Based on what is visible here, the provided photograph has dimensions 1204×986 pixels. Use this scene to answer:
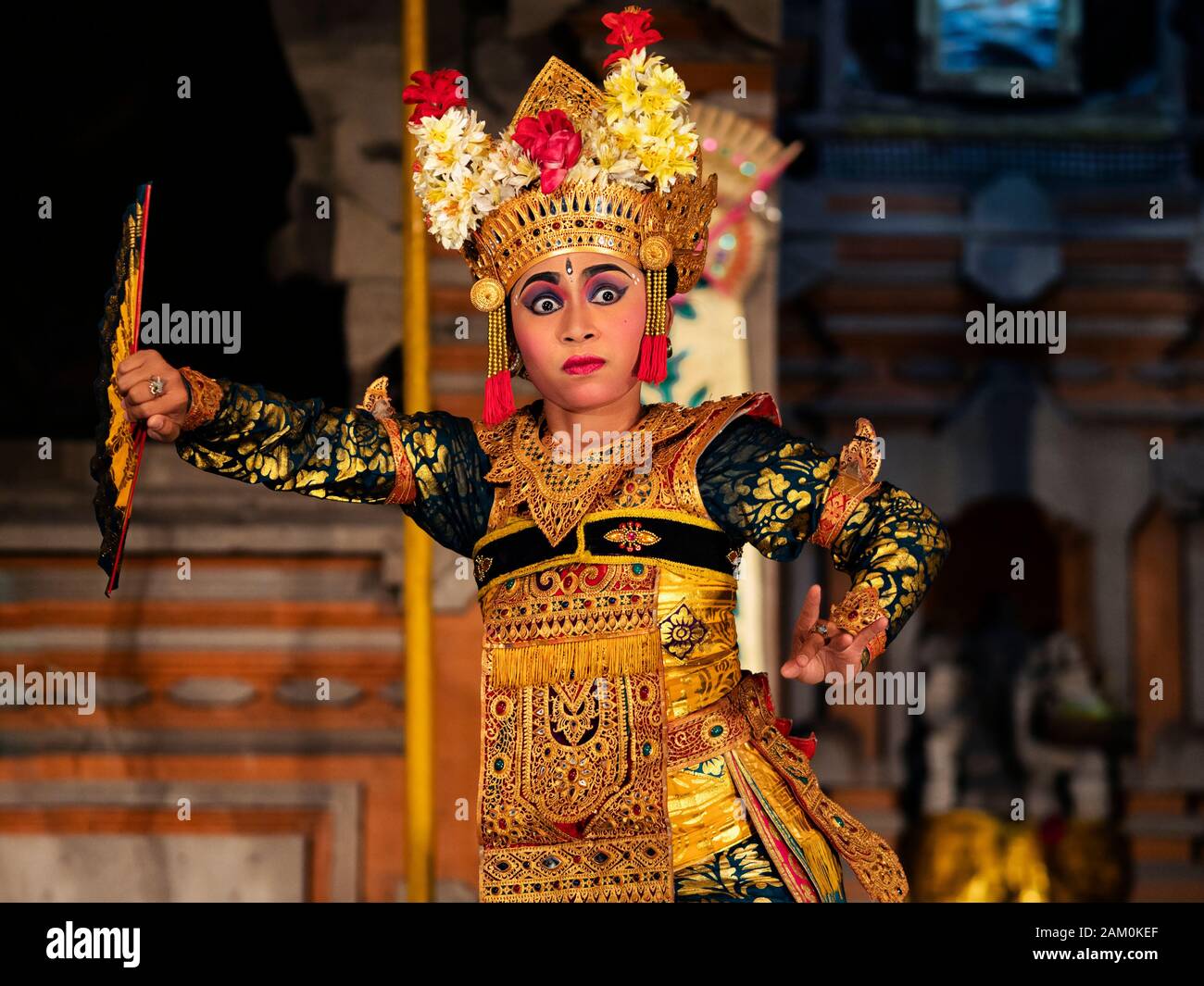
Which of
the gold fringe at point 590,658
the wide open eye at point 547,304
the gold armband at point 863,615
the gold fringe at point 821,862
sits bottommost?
the gold fringe at point 821,862

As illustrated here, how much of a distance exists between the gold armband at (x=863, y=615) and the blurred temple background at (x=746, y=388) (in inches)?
84.3

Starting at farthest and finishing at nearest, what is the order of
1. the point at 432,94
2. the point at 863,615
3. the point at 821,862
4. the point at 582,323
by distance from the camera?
the point at 432,94 → the point at 582,323 → the point at 821,862 → the point at 863,615

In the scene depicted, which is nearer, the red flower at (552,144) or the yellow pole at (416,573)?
the red flower at (552,144)

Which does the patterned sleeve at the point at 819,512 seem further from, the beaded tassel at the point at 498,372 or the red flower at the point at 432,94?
the red flower at the point at 432,94

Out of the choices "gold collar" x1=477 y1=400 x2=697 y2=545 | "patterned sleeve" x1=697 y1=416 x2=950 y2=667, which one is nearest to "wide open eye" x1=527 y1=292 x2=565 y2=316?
"gold collar" x1=477 y1=400 x2=697 y2=545

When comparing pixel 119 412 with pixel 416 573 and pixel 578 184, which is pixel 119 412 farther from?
pixel 416 573

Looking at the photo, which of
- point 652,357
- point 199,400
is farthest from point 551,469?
point 199,400

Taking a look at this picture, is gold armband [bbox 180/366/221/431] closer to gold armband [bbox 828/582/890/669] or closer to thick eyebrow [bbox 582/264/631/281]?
thick eyebrow [bbox 582/264/631/281]

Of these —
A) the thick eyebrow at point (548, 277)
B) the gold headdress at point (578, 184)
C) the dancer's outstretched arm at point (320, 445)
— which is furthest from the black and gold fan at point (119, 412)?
the thick eyebrow at point (548, 277)

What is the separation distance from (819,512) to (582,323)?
527 mm

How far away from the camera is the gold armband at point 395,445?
3.73m

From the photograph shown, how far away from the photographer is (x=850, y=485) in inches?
141

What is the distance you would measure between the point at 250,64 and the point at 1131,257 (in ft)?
8.50
